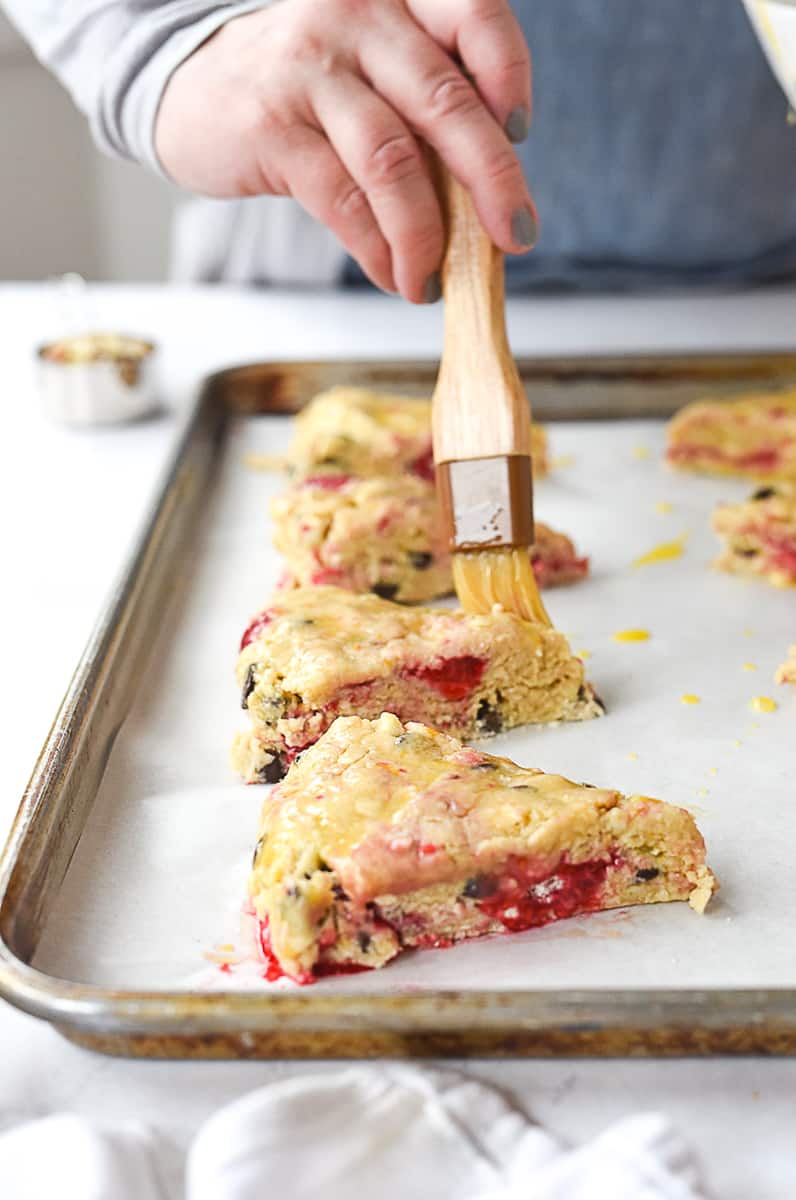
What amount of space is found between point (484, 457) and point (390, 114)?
518 millimetres

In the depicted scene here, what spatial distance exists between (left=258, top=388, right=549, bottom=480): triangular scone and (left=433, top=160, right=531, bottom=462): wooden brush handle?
1.61 feet

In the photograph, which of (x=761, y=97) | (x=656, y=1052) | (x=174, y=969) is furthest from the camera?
(x=761, y=97)

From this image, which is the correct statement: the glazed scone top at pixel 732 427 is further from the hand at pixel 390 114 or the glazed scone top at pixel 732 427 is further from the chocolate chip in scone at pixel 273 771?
the chocolate chip in scone at pixel 273 771

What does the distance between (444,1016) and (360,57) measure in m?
1.38

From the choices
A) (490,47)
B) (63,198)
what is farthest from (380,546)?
(63,198)

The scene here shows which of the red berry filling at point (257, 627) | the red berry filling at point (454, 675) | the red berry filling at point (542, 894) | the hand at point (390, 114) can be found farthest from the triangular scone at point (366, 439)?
the red berry filling at point (542, 894)

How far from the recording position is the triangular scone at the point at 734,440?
2.55 metres

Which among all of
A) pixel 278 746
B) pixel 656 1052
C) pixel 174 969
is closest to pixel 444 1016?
pixel 656 1052

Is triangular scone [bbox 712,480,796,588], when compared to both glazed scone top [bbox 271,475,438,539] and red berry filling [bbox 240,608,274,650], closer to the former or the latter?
glazed scone top [bbox 271,475,438,539]

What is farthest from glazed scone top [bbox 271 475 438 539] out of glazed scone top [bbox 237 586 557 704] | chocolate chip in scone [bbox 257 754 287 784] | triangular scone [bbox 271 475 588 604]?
chocolate chip in scone [bbox 257 754 287 784]

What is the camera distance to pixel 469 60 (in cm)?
187

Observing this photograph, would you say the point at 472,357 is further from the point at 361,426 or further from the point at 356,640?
the point at 361,426

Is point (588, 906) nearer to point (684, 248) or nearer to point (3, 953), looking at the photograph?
point (3, 953)

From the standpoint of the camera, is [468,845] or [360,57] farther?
[360,57]
